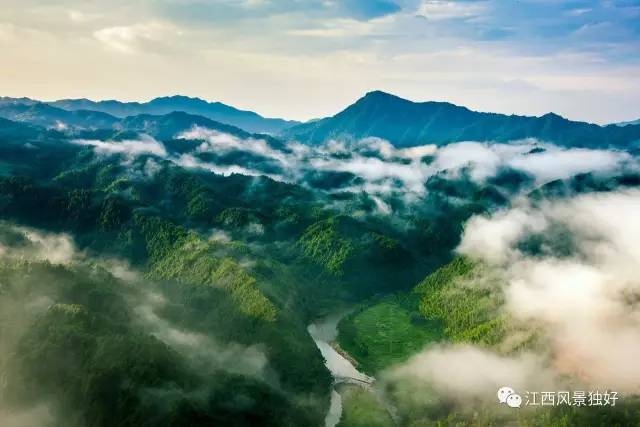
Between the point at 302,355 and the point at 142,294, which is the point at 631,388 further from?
the point at 142,294

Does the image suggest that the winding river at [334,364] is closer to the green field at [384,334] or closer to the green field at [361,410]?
the green field at [361,410]

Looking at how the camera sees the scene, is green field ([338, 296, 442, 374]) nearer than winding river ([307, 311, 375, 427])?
No

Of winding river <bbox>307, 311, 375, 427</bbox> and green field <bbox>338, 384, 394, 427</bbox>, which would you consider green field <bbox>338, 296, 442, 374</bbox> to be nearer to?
winding river <bbox>307, 311, 375, 427</bbox>

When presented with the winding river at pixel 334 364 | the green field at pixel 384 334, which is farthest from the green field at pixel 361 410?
the green field at pixel 384 334

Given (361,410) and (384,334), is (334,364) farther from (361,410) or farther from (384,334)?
(361,410)

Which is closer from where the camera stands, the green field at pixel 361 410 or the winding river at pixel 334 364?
the green field at pixel 361 410

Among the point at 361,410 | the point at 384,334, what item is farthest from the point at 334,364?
the point at 361,410

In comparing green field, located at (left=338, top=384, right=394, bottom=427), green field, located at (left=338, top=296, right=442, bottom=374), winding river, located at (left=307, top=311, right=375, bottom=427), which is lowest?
winding river, located at (left=307, top=311, right=375, bottom=427)

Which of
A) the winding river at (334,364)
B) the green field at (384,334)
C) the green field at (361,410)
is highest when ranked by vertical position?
the green field at (384,334)

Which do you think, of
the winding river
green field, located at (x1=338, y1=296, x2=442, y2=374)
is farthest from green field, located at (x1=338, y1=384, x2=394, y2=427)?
green field, located at (x1=338, y1=296, x2=442, y2=374)

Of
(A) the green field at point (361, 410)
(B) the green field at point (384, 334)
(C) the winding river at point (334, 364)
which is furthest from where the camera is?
(B) the green field at point (384, 334)

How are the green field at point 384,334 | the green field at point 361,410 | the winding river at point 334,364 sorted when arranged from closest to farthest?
the green field at point 361,410 < the winding river at point 334,364 < the green field at point 384,334

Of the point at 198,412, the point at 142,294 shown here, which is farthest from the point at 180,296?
the point at 198,412
